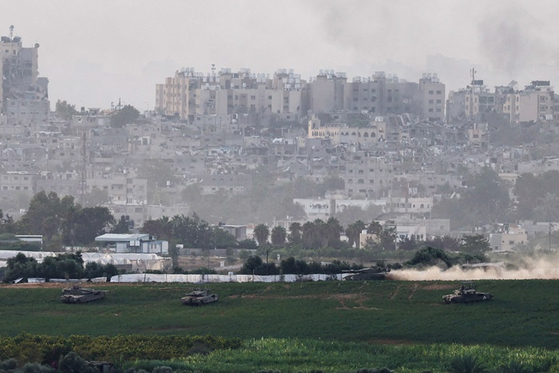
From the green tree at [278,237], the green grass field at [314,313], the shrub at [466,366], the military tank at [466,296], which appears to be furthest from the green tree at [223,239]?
the shrub at [466,366]

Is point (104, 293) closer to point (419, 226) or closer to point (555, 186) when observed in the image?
point (419, 226)

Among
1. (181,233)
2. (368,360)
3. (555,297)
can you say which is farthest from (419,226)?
(368,360)

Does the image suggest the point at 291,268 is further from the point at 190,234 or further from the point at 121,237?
the point at 190,234

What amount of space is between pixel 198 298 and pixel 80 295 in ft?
14.3

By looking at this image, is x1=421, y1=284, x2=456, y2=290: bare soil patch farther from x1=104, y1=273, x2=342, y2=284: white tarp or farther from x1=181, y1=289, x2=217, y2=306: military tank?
x1=181, y1=289, x2=217, y2=306: military tank

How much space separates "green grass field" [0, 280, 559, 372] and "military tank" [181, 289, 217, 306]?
29cm

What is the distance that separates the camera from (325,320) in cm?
6088

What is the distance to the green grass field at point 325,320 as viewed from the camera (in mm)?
54156

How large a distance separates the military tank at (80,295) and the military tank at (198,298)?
10.4 feet

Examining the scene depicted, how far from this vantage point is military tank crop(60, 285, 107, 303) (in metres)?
65.4

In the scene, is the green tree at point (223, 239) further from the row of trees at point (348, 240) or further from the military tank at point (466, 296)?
the military tank at point (466, 296)

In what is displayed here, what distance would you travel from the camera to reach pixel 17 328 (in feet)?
199

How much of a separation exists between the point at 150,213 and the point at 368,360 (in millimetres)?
121701

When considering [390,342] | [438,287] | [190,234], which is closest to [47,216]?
[190,234]
